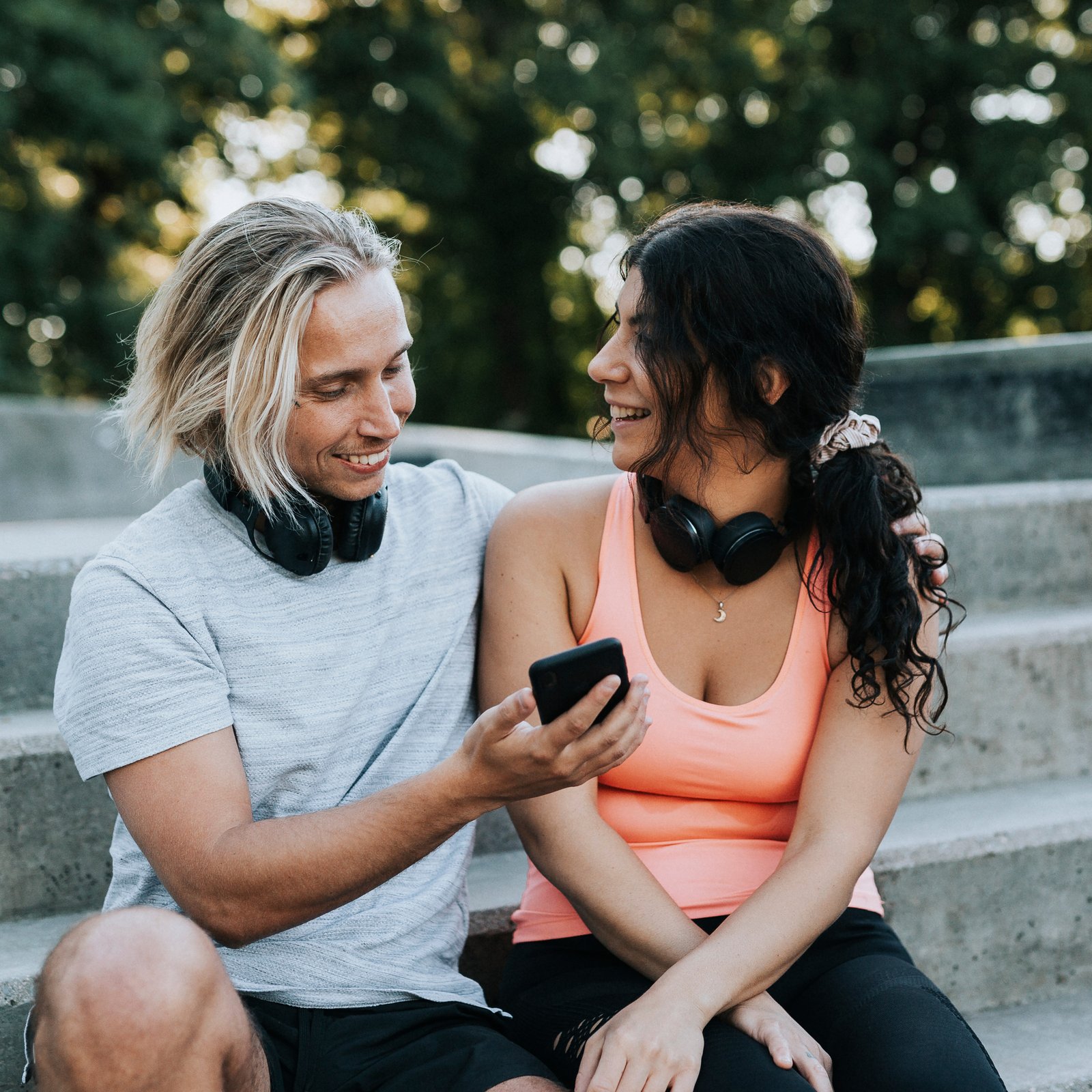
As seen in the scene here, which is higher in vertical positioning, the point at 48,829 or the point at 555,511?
the point at 555,511

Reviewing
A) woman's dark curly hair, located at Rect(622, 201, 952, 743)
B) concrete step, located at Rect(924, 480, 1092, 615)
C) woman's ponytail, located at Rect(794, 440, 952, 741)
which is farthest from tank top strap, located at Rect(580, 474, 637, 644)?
concrete step, located at Rect(924, 480, 1092, 615)

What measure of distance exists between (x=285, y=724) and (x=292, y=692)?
0.17 feet

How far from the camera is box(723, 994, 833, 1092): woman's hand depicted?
5.62ft

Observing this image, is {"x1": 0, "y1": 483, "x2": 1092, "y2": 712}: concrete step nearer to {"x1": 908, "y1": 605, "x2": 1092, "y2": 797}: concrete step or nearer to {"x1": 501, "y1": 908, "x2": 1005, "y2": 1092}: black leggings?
{"x1": 908, "y1": 605, "x2": 1092, "y2": 797}: concrete step

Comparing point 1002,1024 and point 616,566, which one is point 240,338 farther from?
point 1002,1024

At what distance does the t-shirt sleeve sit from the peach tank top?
71 cm

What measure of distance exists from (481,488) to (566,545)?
26cm

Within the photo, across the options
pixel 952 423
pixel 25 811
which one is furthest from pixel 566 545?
pixel 952 423

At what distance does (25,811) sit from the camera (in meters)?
2.31

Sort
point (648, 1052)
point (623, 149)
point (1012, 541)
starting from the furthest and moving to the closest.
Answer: point (623, 149) → point (1012, 541) → point (648, 1052)

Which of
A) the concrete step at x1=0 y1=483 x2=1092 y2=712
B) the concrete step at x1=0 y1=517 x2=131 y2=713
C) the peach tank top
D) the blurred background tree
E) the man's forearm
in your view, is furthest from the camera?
the blurred background tree

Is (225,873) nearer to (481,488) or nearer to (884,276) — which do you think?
(481,488)

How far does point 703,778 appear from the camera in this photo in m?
2.02

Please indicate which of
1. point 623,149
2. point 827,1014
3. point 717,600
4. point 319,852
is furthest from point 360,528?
point 623,149
